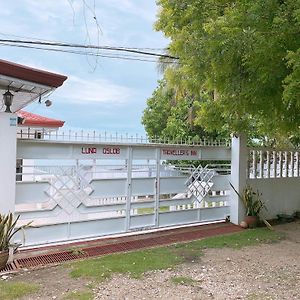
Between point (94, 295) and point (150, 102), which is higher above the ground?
point (150, 102)

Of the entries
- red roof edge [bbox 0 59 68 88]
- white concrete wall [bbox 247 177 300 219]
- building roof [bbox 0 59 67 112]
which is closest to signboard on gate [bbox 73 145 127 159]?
building roof [bbox 0 59 67 112]

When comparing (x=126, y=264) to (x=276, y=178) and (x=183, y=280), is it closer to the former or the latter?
(x=183, y=280)

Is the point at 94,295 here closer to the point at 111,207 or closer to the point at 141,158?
the point at 111,207

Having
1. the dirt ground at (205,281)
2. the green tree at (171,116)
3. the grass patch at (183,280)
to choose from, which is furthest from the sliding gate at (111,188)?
the green tree at (171,116)

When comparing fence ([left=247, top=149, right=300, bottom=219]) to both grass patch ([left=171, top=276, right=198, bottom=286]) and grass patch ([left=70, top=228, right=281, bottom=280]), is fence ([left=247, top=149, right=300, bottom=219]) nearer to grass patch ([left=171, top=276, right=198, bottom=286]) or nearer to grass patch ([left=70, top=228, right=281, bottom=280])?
grass patch ([left=70, top=228, right=281, bottom=280])

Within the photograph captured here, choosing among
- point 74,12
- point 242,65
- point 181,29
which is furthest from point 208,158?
point 74,12

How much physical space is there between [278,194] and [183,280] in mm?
5045

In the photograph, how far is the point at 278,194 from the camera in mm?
8641

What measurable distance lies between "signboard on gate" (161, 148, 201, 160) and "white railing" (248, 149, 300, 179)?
1388 mm

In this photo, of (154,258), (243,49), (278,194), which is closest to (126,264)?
(154,258)

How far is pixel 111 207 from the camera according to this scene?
6570mm

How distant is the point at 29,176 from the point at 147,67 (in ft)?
26.2

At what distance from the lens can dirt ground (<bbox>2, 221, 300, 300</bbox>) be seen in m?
4.02

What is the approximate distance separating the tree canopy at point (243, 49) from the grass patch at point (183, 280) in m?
2.41
